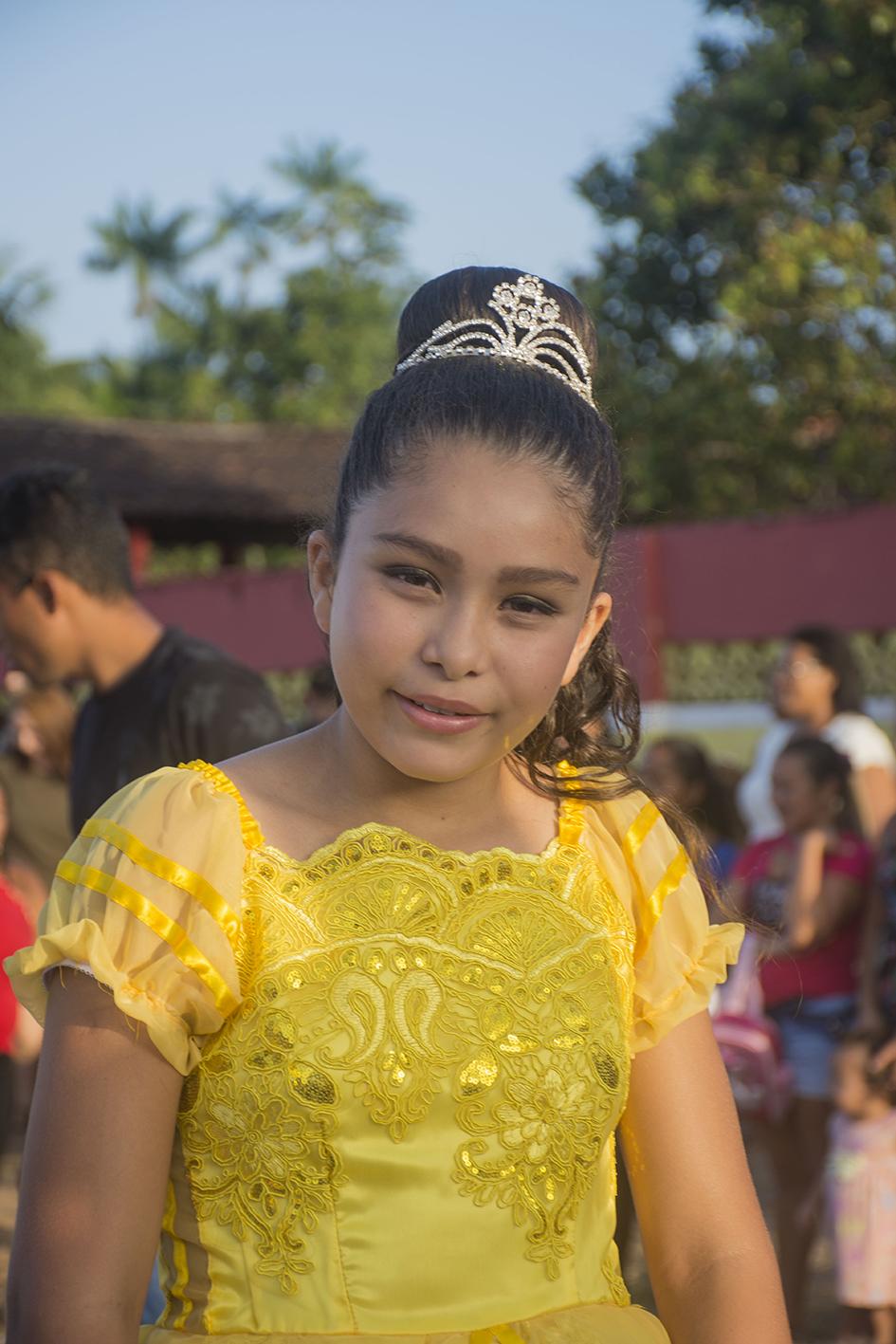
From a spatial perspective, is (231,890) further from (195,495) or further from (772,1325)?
(195,495)

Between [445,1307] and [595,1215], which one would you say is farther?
[595,1215]

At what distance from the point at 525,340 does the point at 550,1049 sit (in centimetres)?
75

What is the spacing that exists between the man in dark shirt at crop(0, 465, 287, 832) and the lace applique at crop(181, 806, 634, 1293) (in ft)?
6.52

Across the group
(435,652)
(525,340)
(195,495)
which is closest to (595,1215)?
(435,652)

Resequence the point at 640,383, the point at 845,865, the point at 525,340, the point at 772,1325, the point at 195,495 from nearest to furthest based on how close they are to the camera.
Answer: the point at 772,1325 → the point at 525,340 → the point at 845,865 → the point at 640,383 → the point at 195,495

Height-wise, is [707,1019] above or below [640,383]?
below

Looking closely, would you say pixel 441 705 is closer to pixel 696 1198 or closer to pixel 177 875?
pixel 177 875

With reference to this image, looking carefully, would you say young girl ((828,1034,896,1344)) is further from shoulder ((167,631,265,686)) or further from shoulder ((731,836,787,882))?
shoulder ((167,631,265,686))

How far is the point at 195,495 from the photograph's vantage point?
840 inches

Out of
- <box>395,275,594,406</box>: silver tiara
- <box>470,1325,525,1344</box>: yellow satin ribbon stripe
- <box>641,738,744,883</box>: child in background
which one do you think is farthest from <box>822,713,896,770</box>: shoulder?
<box>470,1325,525,1344</box>: yellow satin ribbon stripe

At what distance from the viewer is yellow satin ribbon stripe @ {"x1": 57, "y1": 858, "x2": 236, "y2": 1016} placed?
5.24ft

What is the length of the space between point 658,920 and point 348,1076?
42 centimetres

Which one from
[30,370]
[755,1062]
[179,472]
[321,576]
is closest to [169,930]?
[321,576]

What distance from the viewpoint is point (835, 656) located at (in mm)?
6270
